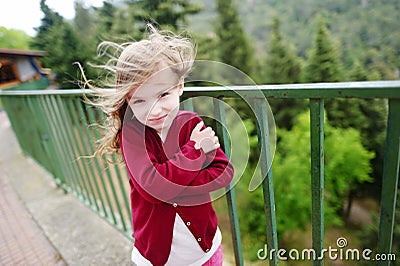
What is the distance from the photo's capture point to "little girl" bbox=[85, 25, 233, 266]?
0.82 meters

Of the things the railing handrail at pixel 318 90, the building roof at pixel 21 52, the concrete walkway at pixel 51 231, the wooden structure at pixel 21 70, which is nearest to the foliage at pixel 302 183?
the wooden structure at pixel 21 70

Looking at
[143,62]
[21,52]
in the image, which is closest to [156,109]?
[143,62]

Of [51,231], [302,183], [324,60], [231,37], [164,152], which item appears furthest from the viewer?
[231,37]

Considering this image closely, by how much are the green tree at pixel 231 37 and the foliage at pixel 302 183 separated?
893 centimetres

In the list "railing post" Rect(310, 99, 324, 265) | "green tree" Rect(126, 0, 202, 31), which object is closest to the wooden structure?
"railing post" Rect(310, 99, 324, 265)

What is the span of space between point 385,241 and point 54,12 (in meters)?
2.90

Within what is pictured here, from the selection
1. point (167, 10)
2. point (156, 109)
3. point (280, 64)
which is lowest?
point (280, 64)

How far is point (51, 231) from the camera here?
227 centimetres

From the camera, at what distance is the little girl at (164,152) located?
0.82m

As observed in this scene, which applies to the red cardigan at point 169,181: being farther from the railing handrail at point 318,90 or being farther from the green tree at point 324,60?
the green tree at point 324,60

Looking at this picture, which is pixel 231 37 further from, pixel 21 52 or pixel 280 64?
pixel 21 52

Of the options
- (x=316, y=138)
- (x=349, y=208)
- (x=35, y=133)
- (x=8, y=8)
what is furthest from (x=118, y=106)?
(x=349, y=208)

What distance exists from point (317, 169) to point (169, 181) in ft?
1.47

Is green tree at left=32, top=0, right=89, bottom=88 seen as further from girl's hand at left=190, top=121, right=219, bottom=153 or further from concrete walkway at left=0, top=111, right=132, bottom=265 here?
girl's hand at left=190, top=121, right=219, bottom=153
